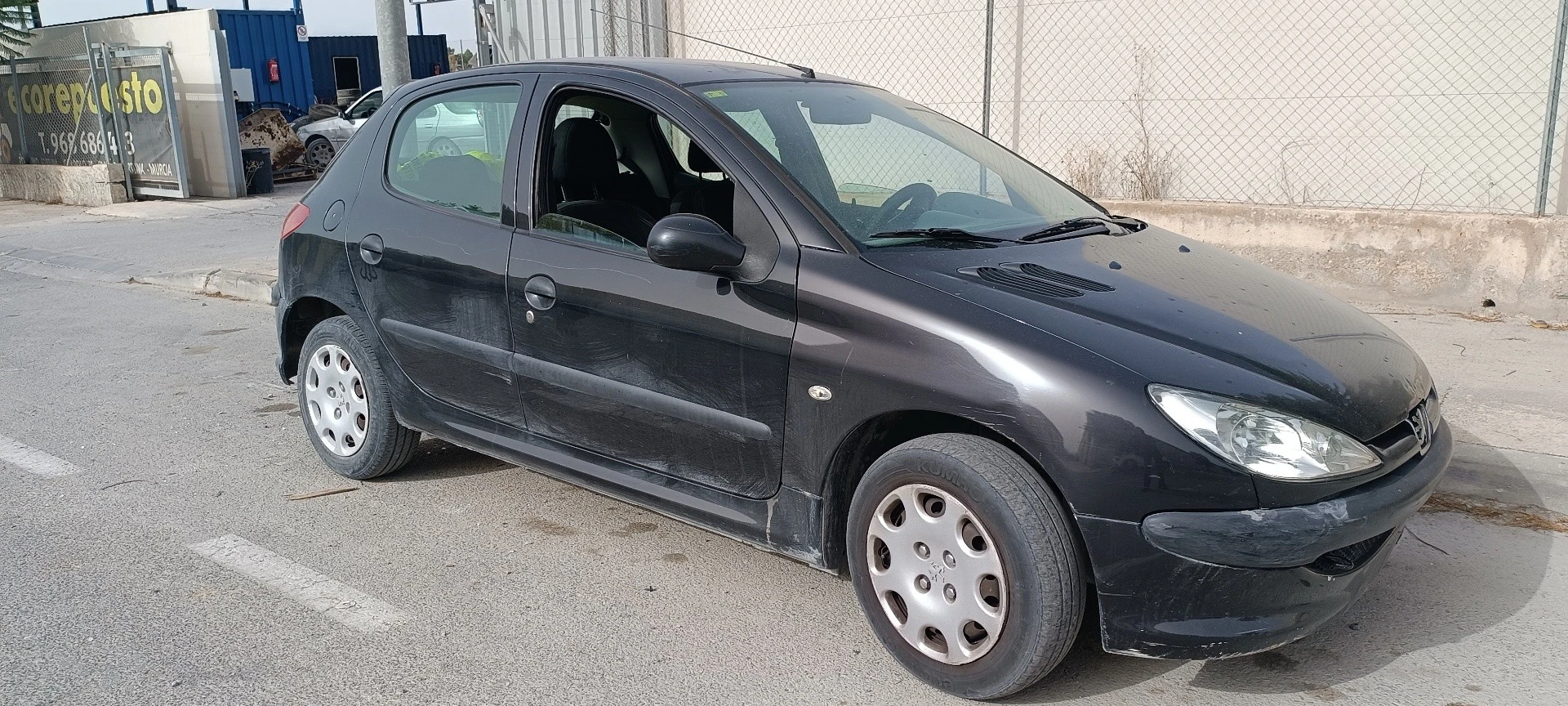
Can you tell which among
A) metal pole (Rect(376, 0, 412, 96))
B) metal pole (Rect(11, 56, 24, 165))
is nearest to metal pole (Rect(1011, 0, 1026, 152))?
metal pole (Rect(376, 0, 412, 96))

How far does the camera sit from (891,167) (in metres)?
4.43

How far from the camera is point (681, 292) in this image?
3.65 meters

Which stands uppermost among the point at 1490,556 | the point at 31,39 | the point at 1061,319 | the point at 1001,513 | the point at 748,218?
the point at 31,39

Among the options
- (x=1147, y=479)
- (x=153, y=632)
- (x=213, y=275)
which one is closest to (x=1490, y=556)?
(x=1147, y=479)

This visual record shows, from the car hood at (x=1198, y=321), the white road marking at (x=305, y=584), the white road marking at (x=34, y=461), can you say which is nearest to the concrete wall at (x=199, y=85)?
the white road marking at (x=34, y=461)

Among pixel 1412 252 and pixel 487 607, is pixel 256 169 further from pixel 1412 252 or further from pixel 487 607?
pixel 487 607

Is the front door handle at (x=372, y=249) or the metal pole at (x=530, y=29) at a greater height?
the metal pole at (x=530, y=29)

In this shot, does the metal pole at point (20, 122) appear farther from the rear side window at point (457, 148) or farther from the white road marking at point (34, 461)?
the rear side window at point (457, 148)

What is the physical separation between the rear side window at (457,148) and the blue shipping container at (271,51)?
24898 millimetres

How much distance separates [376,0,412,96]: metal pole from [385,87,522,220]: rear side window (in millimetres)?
3950

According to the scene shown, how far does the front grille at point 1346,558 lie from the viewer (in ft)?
9.71

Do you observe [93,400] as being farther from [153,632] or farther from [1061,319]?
[1061,319]

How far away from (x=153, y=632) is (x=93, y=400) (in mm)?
3314

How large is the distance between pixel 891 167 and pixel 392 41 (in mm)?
5349
